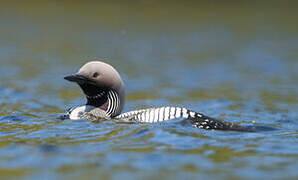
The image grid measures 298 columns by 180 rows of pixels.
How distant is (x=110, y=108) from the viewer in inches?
235

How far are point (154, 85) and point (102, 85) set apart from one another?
486 cm

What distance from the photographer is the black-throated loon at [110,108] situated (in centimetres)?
560

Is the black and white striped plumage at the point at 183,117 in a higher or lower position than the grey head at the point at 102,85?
lower

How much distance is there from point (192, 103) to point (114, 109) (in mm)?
3299

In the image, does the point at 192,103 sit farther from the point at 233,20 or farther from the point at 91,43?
the point at 233,20

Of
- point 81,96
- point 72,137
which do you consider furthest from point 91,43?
point 72,137

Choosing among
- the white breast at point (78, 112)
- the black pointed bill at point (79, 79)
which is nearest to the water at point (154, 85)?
the white breast at point (78, 112)

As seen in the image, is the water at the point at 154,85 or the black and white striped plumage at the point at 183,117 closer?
the water at the point at 154,85

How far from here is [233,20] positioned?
58.5ft

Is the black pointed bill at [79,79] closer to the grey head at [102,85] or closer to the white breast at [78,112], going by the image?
the grey head at [102,85]

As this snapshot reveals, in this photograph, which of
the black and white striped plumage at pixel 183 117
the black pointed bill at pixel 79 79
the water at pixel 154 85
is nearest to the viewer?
the water at pixel 154 85

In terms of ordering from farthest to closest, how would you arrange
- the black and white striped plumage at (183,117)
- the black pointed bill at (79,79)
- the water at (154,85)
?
the black pointed bill at (79,79), the black and white striped plumage at (183,117), the water at (154,85)

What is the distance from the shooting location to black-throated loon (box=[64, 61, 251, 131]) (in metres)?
5.60

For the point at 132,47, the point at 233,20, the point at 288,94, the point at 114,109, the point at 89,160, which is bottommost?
the point at 89,160
